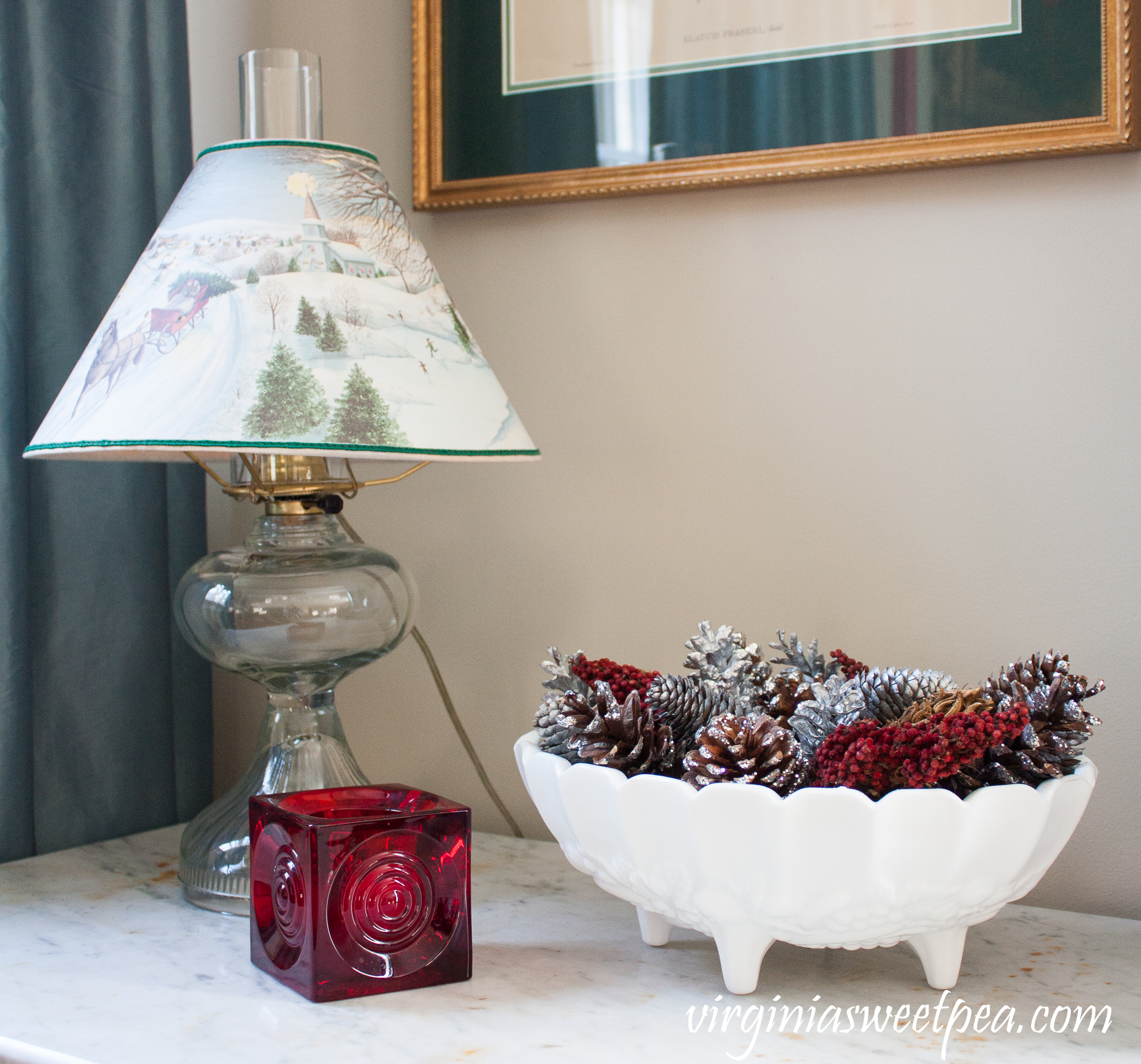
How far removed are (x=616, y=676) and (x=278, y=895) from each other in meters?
0.25

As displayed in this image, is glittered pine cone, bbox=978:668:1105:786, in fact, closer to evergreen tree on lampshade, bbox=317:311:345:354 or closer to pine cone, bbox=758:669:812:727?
pine cone, bbox=758:669:812:727

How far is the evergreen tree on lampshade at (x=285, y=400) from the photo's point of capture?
679mm

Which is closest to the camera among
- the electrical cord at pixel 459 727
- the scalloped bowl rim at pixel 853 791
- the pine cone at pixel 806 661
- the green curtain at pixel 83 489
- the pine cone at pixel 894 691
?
the scalloped bowl rim at pixel 853 791

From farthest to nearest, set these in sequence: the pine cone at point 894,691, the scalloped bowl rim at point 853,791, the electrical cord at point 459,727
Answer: the electrical cord at point 459,727, the pine cone at point 894,691, the scalloped bowl rim at point 853,791

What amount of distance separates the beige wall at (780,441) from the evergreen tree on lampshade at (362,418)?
1.10 feet

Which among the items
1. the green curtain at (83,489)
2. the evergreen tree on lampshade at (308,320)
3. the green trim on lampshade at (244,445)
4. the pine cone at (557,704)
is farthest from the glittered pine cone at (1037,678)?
Result: the green curtain at (83,489)

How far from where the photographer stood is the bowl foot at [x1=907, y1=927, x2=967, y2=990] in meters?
0.66

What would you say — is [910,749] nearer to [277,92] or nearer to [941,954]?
[941,954]

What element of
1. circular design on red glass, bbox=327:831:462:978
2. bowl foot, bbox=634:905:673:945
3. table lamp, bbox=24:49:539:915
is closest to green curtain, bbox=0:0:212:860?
table lamp, bbox=24:49:539:915

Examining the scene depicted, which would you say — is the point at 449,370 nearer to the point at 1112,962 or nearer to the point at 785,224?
the point at 785,224

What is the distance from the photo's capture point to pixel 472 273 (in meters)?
1.06

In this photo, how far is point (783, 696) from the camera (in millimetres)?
717

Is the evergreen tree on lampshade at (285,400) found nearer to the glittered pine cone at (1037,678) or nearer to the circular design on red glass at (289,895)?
the circular design on red glass at (289,895)

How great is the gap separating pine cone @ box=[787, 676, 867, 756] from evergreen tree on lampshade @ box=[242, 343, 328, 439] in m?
0.33
